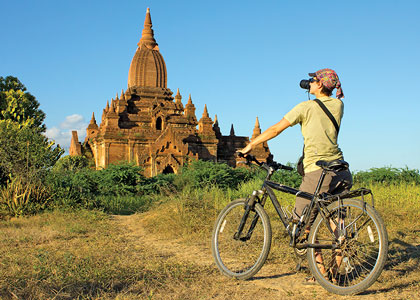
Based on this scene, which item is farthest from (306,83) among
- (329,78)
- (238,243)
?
(238,243)

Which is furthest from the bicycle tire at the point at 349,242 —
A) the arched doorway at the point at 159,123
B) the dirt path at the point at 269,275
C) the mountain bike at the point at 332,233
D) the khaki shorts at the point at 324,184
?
the arched doorway at the point at 159,123

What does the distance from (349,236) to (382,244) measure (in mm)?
292

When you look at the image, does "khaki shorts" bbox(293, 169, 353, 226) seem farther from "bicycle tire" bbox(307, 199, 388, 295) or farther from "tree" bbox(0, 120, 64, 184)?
"tree" bbox(0, 120, 64, 184)

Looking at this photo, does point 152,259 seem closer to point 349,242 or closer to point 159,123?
point 349,242

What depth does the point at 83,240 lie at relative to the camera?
605 cm

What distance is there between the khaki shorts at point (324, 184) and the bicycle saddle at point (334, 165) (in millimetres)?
94

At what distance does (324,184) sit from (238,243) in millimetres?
1317

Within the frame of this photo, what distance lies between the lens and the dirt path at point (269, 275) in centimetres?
341

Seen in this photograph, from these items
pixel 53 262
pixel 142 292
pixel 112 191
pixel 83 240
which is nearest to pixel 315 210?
pixel 142 292

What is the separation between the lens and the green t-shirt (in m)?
3.70

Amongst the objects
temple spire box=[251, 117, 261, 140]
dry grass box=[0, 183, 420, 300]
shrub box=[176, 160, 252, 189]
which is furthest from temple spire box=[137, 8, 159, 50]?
dry grass box=[0, 183, 420, 300]

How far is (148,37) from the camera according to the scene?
32000 millimetres

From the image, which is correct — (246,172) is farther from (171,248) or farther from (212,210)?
(171,248)

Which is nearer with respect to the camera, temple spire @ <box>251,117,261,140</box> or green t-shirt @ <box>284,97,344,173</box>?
green t-shirt @ <box>284,97,344,173</box>
